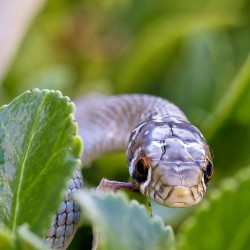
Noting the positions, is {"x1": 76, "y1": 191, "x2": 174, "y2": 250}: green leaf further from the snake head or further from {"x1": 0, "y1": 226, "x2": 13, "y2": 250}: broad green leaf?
the snake head

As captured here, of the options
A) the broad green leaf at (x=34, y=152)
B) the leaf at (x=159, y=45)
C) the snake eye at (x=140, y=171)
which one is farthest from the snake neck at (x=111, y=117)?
the broad green leaf at (x=34, y=152)

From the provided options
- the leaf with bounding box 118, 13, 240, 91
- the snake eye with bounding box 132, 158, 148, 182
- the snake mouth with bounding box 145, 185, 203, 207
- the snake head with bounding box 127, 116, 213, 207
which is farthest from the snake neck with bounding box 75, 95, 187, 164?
the snake mouth with bounding box 145, 185, 203, 207

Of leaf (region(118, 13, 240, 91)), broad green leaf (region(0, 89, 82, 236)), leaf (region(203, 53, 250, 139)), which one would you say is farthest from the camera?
leaf (region(118, 13, 240, 91))

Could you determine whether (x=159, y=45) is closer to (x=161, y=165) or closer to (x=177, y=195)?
(x=161, y=165)

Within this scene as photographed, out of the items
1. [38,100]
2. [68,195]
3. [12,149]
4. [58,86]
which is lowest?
[58,86]

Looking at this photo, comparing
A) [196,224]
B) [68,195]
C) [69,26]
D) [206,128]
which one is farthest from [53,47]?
[196,224]

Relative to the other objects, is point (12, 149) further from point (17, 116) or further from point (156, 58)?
point (156, 58)
